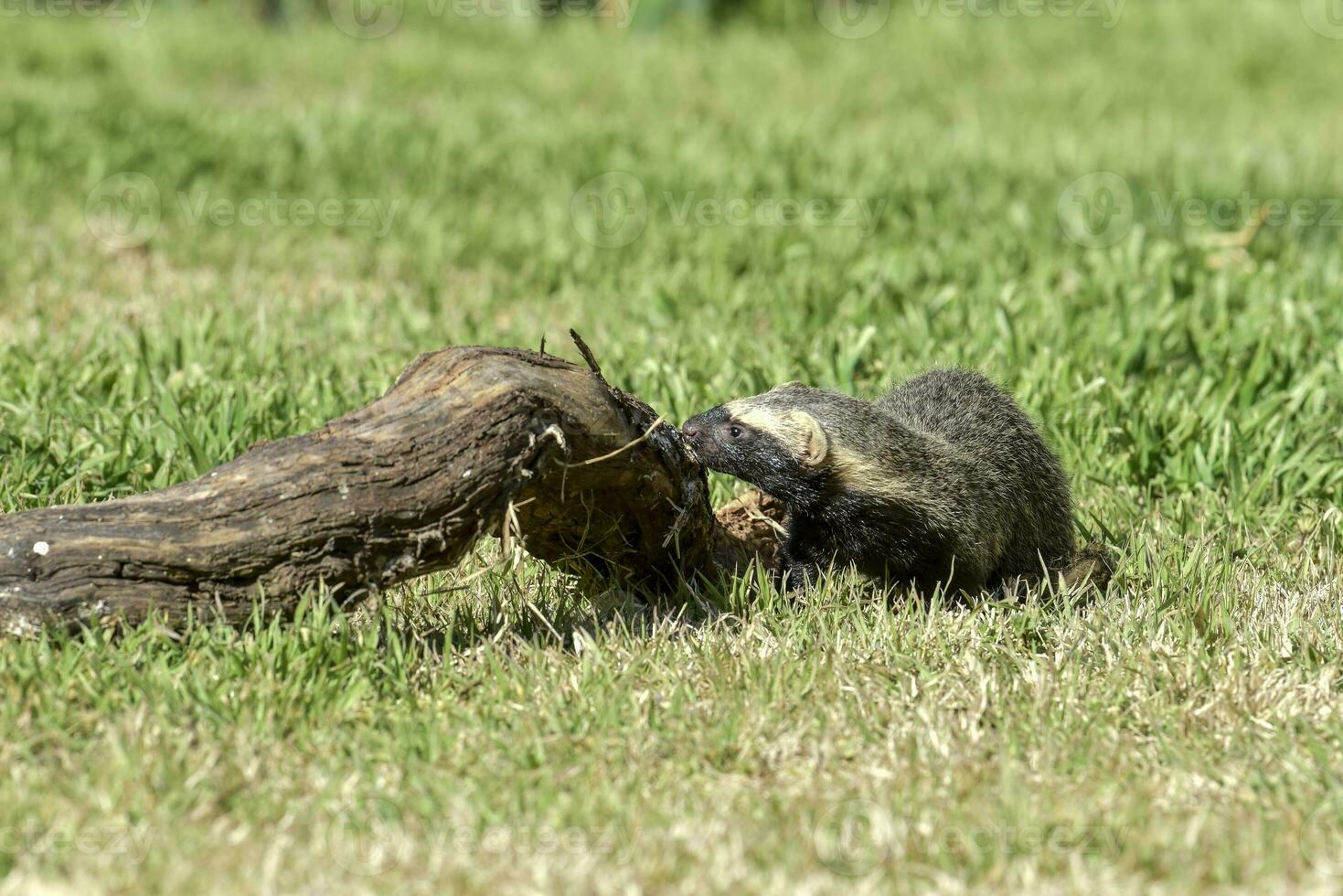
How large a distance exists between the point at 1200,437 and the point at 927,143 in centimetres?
473

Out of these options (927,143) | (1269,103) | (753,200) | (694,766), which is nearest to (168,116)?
(753,200)

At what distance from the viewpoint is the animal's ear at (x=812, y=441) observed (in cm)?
417

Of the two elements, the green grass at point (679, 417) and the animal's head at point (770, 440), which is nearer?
the green grass at point (679, 417)

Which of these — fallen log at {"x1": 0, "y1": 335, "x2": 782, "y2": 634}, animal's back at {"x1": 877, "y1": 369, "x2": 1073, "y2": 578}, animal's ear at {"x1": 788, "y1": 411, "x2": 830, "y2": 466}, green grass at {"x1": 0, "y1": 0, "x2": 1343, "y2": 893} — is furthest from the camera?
animal's back at {"x1": 877, "y1": 369, "x2": 1073, "y2": 578}

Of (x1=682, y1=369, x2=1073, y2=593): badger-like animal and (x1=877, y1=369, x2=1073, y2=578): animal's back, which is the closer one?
(x1=682, y1=369, x2=1073, y2=593): badger-like animal

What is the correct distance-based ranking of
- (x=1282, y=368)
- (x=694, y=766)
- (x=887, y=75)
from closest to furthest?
(x=694, y=766)
(x=1282, y=368)
(x=887, y=75)

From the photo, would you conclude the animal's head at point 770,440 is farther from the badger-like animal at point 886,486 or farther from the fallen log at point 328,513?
the fallen log at point 328,513

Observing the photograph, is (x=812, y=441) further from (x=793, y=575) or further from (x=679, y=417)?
(x=679, y=417)

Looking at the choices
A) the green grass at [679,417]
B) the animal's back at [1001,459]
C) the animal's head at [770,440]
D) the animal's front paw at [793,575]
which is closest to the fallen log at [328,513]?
the green grass at [679,417]

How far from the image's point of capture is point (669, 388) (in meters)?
5.46

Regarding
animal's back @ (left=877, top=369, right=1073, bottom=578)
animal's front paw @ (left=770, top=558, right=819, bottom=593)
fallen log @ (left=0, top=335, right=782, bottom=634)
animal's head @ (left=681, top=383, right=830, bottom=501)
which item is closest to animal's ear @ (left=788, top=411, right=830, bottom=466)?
animal's head @ (left=681, top=383, right=830, bottom=501)

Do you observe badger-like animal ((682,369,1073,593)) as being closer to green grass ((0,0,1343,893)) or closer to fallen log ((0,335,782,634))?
green grass ((0,0,1343,893))

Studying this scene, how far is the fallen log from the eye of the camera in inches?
139

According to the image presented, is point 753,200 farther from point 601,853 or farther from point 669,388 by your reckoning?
point 601,853
